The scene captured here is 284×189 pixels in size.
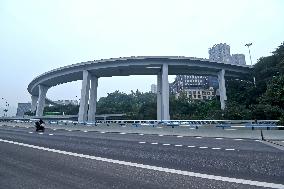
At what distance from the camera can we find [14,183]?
6.41 metres

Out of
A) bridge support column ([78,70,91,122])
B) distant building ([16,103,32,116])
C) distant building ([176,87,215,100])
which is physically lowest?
bridge support column ([78,70,91,122])

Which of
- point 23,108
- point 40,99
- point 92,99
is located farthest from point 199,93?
point 92,99

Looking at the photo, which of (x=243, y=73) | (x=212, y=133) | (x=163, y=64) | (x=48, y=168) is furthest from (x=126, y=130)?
(x=243, y=73)

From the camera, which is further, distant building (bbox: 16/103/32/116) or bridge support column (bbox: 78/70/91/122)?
distant building (bbox: 16/103/32/116)

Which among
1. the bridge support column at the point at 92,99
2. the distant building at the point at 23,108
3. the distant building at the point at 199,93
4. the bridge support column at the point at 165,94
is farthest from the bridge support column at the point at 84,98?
the distant building at the point at 23,108

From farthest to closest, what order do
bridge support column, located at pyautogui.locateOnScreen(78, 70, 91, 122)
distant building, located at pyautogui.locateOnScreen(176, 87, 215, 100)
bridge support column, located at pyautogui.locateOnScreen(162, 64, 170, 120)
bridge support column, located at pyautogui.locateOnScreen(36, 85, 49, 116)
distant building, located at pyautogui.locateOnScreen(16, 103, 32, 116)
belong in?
distant building, located at pyautogui.locateOnScreen(16, 103, 32, 116) → distant building, located at pyautogui.locateOnScreen(176, 87, 215, 100) → bridge support column, located at pyautogui.locateOnScreen(36, 85, 49, 116) → bridge support column, located at pyautogui.locateOnScreen(78, 70, 91, 122) → bridge support column, located at pyautogui.locateOnScreen(162, 64, 170, 120)

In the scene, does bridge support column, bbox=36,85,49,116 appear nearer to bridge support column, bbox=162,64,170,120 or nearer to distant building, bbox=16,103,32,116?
bridge support column, bbox=162,64,170,120

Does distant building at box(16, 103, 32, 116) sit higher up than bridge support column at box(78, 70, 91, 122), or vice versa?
distant building at box(16, 103, 32, 116)

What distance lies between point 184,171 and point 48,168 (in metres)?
3.79

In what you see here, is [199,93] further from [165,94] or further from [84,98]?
[84,98]

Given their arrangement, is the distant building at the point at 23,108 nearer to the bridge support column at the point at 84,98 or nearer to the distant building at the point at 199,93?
the distant building at the point at 199,93

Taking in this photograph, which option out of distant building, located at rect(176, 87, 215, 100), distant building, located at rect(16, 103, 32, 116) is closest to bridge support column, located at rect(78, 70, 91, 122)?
distant building, located at rect(176, 87, 215, 100)

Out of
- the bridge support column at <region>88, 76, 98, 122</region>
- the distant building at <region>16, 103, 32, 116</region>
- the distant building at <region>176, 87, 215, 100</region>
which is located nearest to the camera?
the bridge support column at <region>88, 76, 98, 122</region>

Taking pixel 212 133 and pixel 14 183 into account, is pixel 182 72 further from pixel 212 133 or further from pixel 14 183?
pixel 14 183
